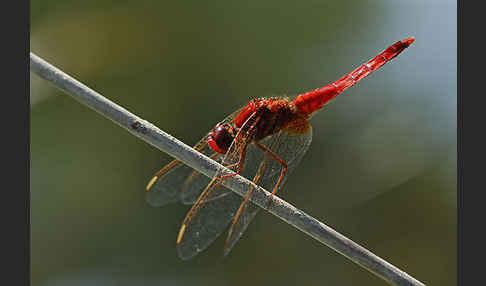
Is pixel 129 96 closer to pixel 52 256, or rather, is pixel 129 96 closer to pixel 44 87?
pixel 44 87

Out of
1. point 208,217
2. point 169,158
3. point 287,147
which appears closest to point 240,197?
point 208,217

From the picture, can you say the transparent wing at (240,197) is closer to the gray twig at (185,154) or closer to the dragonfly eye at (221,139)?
the dragonfly eye at (221,139)

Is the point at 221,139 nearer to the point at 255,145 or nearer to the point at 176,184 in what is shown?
the point at 255,145

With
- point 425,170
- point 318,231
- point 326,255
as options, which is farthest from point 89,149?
point 425,170

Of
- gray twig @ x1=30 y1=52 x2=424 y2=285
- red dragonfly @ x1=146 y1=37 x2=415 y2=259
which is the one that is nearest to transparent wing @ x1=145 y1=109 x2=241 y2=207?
red dragonfly @ x1=146 y1=37 x2=415 y2=259

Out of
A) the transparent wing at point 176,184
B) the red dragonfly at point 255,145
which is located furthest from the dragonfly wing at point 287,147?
the transparent wing at point 176,184

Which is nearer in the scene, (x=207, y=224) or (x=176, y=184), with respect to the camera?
(x=207, y=224)

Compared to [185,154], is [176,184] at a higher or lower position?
lower

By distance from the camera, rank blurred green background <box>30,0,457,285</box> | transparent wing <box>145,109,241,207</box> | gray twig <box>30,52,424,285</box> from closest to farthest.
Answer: gray twig <box>30,52,424,285</box>
transparent wing <box>145,109,241,207</box>
blurred green background <box>30,0,457,285</box>

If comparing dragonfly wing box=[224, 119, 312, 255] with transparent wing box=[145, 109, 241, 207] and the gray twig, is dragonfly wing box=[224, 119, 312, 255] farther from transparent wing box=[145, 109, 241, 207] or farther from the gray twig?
the gray twig
